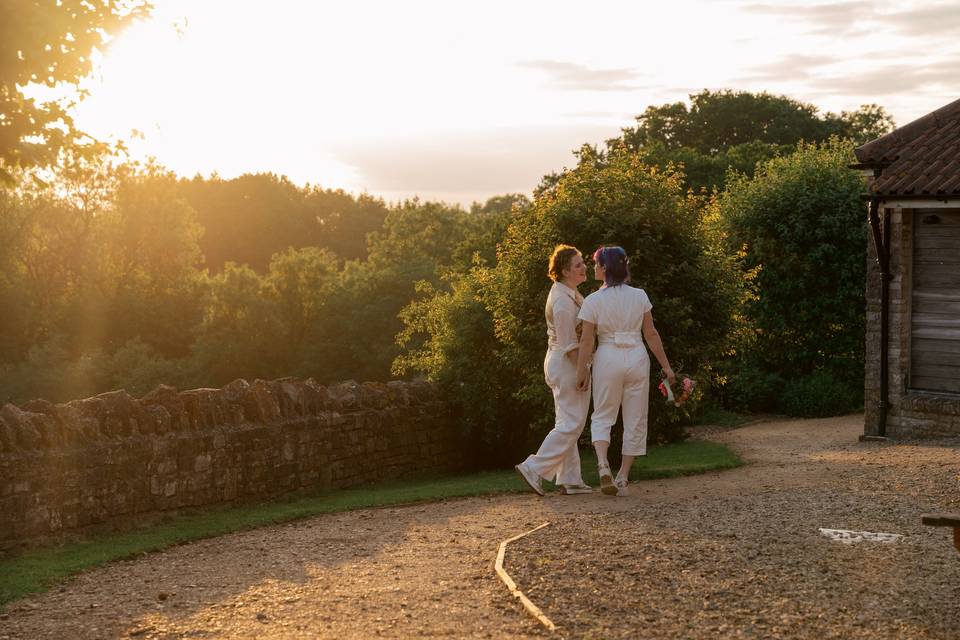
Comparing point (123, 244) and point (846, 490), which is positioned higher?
point (123, 244)

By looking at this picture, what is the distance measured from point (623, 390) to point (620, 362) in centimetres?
27

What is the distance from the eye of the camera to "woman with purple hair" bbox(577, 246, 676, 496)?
9727 mm

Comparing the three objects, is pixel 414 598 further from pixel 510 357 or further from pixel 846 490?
pixel 510 357

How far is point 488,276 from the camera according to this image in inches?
575

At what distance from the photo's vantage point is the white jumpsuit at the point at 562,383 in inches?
394

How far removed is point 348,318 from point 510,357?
67.6 ft

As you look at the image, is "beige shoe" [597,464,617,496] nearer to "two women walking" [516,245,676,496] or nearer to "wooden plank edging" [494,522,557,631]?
"two women walking" [516,245,676,496]

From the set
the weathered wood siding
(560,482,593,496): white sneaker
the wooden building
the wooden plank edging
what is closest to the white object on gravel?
the wooden plank edging

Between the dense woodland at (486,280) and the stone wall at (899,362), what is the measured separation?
2.28m

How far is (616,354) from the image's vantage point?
9820 mm

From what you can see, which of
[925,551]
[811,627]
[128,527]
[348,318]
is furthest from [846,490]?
[348,318]

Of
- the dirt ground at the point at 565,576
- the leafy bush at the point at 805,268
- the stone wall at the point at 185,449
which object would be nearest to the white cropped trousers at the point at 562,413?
the dirt ground at the point at 565,576

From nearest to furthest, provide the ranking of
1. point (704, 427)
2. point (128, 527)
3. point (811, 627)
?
point (811, 627) < point (128, 527) < point (704, 427)

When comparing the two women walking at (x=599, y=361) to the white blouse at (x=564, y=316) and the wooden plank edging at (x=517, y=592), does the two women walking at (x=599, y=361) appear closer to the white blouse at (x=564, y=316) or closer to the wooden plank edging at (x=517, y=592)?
the white blouse at (x=564, y=316)
